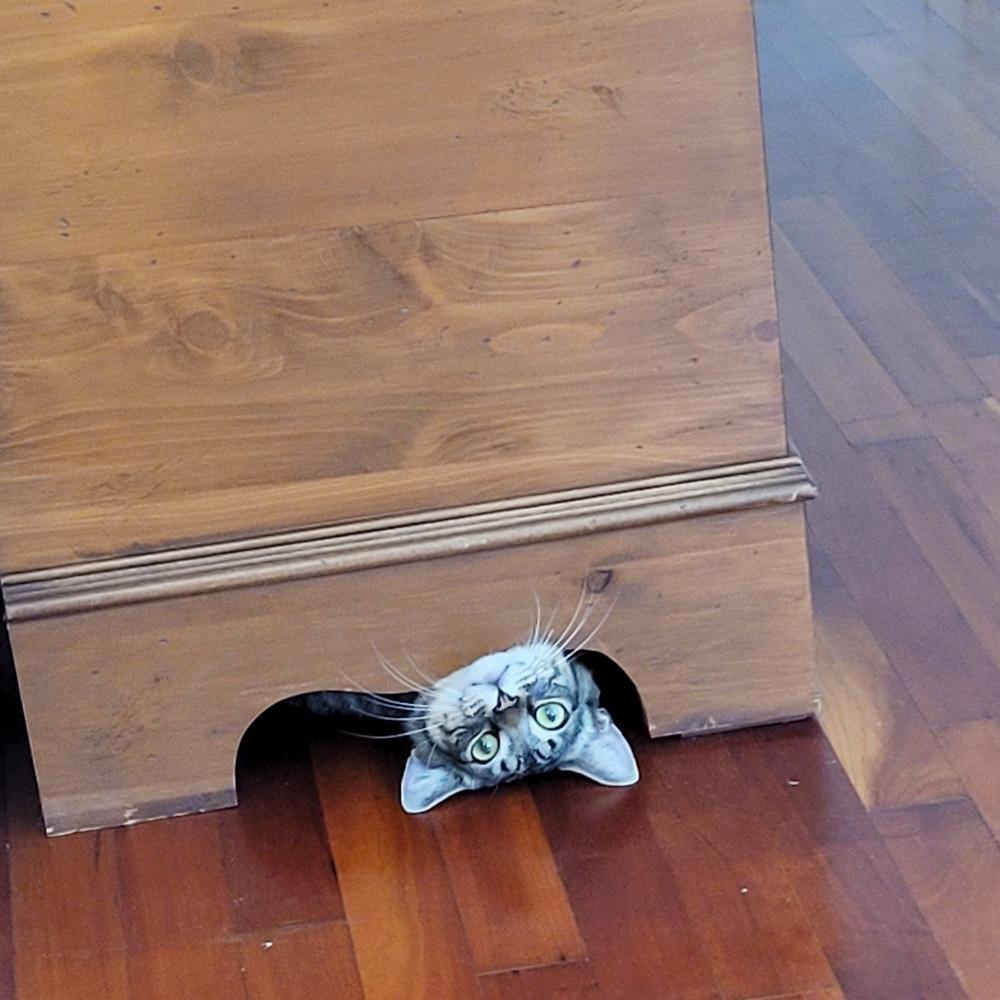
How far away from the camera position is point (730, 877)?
4.98ft

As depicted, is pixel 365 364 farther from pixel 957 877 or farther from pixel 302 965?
pixel 957 877

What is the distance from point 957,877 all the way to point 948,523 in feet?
1.84

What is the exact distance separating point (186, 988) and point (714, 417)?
2.20 ft

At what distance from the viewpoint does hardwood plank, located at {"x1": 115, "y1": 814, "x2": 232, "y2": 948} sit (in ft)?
4.90

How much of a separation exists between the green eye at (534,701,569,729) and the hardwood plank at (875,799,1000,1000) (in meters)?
0.30

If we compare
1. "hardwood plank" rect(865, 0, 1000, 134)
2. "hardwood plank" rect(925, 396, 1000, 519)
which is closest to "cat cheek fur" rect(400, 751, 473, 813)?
"hardwood plank" rect(925, 396, 1000, 519)

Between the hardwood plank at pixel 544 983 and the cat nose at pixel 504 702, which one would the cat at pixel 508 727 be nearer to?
the cat nose at pixel 504 702

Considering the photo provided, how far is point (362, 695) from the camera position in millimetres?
1679

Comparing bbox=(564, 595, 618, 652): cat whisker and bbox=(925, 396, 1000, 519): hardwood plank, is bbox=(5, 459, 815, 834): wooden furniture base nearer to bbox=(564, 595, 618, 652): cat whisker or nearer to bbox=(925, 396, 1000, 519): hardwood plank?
bbox=(564, 595, 618, 652): cat whisker

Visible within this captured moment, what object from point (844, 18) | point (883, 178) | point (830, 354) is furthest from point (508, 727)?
point (844, 18)

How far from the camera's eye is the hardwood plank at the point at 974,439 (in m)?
2.02

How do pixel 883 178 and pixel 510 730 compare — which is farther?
pixel 883 178

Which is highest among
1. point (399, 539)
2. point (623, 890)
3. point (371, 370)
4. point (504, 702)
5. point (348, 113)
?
point (348, 113)

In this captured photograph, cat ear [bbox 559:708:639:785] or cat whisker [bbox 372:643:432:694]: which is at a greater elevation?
cat whisker [bbox 372:643:432:694]
